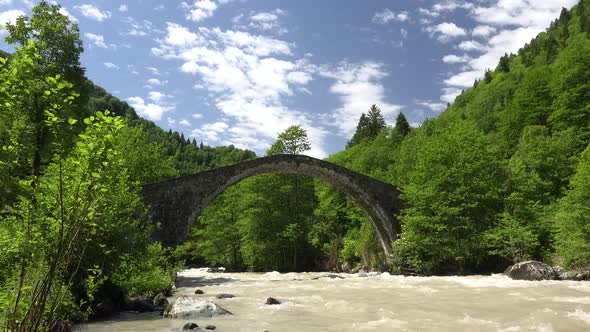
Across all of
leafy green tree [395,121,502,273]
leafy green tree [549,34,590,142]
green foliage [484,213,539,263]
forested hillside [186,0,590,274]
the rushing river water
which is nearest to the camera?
the rushing river water

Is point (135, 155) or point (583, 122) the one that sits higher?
point (583, 122)

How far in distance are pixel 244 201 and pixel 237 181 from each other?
1118cm

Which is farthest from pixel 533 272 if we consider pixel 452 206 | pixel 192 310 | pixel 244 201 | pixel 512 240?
pixel 244 201

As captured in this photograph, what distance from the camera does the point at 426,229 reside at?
803 inches

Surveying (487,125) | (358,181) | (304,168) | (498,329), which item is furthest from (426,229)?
(487,125)

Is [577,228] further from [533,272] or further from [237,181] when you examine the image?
[237,181]

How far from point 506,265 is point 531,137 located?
14004 mm

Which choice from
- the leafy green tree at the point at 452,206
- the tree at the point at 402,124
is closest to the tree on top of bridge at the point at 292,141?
the leafy green tree at the point at 452,206

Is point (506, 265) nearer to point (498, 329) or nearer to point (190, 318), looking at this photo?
point (498, 329)

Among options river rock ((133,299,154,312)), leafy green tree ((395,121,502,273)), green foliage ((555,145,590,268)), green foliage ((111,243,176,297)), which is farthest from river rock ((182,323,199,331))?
leafy green tree ((395,121,502,273))

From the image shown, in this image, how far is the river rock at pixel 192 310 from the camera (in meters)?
9.32

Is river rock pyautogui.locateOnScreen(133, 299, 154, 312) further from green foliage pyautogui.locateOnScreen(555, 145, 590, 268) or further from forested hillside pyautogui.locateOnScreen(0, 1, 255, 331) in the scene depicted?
green foliage pyautogui.locateOnScreen(555, 145, 590, 268)

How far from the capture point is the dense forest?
317 centimetres

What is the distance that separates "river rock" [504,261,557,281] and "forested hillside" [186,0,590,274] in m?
0.88
